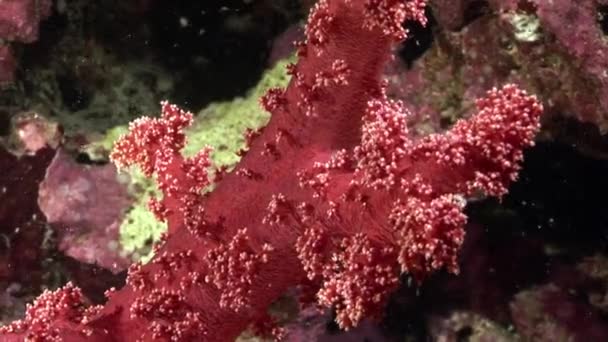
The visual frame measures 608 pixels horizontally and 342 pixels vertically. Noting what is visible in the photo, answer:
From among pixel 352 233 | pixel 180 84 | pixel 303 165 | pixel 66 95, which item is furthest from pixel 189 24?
pixel 352 233

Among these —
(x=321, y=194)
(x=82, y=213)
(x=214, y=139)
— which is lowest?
(x=321, y=194)

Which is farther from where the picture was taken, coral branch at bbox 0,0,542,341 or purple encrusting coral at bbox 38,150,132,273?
purple encrusting coral at bbox 38,150,132,273

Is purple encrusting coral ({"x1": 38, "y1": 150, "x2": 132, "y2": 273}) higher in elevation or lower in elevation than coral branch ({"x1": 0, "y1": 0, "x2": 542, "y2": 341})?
higher

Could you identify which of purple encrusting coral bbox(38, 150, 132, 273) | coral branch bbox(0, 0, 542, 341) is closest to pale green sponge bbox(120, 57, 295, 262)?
purple encrusting coral bbox(38, 150, 132, 273)

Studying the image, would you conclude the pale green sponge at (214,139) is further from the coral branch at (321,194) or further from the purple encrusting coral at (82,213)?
the coral branch at (321,194)

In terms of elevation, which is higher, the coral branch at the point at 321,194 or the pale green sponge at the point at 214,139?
the pale green sponge at the point at 214,139

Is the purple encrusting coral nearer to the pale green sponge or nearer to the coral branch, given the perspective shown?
the pale green sponge

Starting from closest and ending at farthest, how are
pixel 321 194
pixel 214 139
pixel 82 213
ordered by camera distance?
pixel 321 194 → pixel 82 213 → pixel 214 139

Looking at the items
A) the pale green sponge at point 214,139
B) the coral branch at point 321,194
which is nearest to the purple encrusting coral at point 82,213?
the pale green sponge at point 214,139

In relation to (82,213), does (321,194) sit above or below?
below

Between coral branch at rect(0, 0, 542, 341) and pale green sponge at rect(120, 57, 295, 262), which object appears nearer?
coral branch at rect(0, 0, 542, 341)

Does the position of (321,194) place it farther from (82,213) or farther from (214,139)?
(82,213)

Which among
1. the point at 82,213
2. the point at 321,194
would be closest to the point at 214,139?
the point at 82,213

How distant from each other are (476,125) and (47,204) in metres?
2.71
